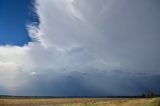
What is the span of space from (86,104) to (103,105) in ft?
17.9

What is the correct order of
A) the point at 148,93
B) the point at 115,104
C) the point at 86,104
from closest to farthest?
1. the point at 86,104
2. the point at 115,104
3. the point at 148,93

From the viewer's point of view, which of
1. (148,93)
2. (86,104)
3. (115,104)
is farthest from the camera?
(148,93)

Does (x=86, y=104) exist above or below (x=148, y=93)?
below

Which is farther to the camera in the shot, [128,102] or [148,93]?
[148,93]

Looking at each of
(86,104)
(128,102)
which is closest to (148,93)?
(128,102)

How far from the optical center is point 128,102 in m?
79.4

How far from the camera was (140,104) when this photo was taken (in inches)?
3036

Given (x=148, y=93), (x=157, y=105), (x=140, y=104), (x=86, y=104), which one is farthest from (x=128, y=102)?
(x=148, y=93)

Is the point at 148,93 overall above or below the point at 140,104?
above

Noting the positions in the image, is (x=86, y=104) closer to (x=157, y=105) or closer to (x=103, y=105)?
(x=103, y=105)

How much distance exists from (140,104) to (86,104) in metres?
15.4

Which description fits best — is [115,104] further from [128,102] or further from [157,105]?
[157,105]

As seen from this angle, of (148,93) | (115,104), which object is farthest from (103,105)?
(148,93)

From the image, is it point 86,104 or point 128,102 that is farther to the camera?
point 128,102
